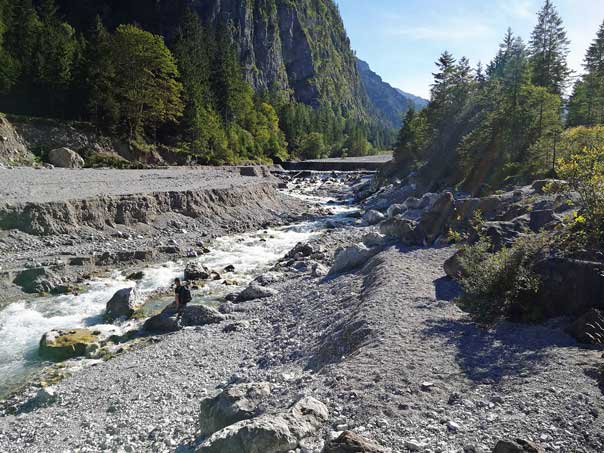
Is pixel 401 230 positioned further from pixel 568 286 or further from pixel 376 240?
pixel 568 286

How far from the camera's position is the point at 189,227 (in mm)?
28219

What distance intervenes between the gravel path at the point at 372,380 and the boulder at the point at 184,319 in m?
0.81

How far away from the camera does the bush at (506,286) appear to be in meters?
9.60

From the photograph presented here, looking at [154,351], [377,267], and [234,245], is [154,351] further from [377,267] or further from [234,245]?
[234,245]

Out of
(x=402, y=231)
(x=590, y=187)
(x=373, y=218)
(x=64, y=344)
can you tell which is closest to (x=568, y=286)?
(x=590, y=187)

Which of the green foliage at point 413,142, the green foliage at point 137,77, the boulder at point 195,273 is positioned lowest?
the boulder at point 195,273

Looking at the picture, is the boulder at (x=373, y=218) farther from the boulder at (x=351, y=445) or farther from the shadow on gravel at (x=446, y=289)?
the boulder at (x=351, y=445)

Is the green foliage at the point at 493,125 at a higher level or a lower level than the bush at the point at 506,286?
higher

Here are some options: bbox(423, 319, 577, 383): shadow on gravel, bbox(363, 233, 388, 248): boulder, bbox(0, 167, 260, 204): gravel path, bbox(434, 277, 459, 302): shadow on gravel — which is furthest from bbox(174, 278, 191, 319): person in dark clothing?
bbox(0, 167, 260, 204): gravel path

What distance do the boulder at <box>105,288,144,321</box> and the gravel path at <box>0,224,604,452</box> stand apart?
3.23m

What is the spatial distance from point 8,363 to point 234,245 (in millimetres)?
15963

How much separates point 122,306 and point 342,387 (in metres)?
11.3

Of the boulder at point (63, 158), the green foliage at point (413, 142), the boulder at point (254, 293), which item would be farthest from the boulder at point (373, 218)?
the boulder at point (63, 158)

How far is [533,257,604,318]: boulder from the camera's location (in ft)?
28.9
